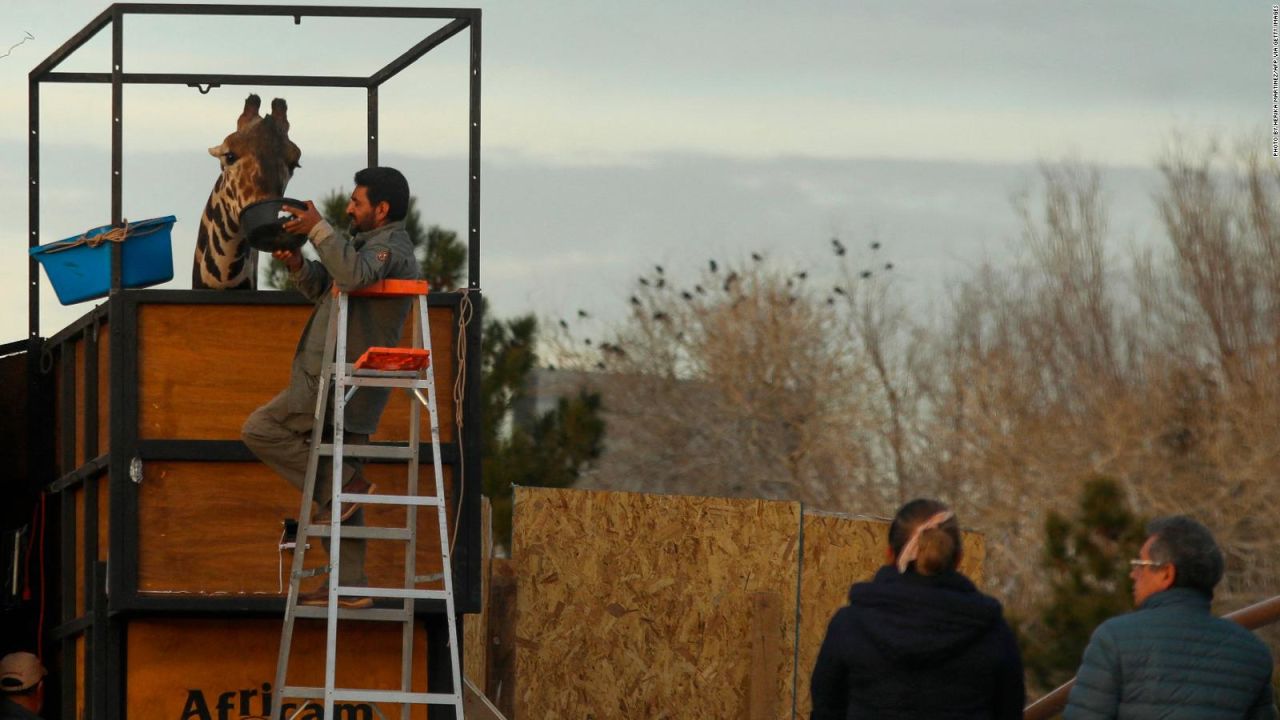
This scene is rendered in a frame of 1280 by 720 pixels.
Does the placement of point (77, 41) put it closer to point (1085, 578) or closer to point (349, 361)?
point (349, 361)

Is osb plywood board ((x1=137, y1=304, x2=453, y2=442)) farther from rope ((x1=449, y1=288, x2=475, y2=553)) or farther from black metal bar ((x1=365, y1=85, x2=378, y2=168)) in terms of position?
black metal bar ((x1=365, y1=85, x2=378, y2=168))

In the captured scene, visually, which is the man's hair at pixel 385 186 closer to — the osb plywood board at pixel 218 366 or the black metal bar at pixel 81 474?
the osb plywood board at pixel 218 366

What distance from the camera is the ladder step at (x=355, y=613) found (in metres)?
6.94

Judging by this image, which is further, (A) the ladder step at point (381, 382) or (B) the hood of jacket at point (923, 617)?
(A) the ladder step at point (381, 382)

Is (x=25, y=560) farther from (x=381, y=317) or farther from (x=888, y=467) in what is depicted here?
(x=888, y=467)

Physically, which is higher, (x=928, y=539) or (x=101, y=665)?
(x=928, y=539)

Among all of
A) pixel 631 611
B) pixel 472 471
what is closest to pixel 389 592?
pixel 472 471

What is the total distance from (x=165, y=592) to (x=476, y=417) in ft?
4.63

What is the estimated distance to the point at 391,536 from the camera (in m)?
6.94

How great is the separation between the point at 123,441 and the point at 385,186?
148 centimetres

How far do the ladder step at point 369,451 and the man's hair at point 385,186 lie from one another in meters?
0.90

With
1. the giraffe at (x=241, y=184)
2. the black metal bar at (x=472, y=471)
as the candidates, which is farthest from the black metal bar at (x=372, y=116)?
the black metal bar at (x=472, y=471)

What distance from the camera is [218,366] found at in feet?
24.7

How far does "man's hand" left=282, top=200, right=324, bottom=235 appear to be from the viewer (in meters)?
6.94
